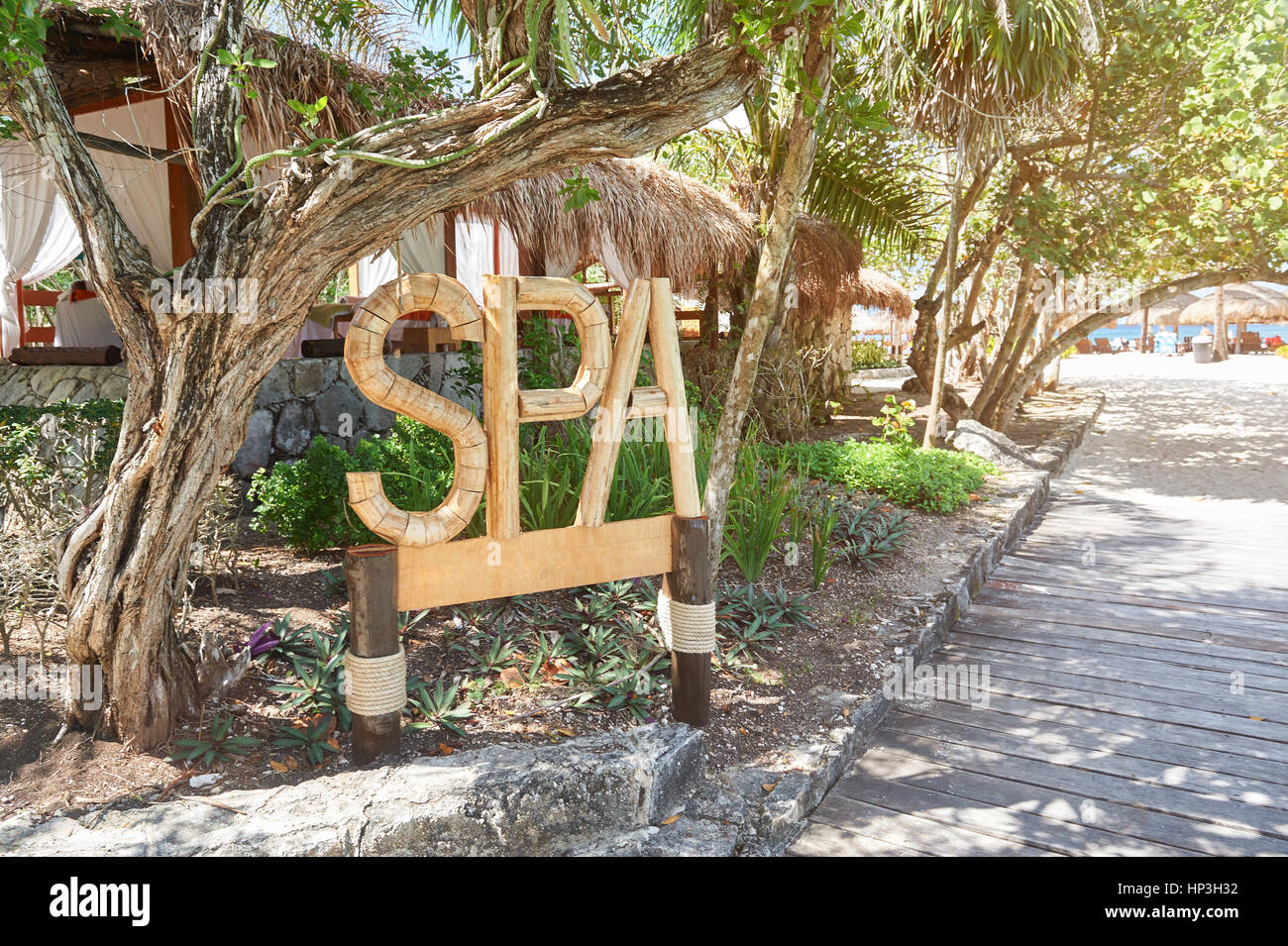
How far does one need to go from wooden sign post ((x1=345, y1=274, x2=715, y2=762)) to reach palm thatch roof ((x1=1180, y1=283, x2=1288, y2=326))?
25.8 meters

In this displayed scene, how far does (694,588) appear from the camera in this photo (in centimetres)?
298

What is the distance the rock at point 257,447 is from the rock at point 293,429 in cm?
6

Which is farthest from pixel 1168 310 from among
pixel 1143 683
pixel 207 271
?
pixel 207 271

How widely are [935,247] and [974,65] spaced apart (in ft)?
21.4

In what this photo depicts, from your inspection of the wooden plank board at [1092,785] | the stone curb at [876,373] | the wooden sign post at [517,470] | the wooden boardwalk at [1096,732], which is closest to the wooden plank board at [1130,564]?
the wooden boardwalk at [1096,732]

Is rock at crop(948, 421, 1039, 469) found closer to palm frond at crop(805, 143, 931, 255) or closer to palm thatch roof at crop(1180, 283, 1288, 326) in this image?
palm frond at crop(805, 143, 931, 255)

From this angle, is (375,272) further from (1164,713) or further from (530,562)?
(1164,713)

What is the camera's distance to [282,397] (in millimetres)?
5984

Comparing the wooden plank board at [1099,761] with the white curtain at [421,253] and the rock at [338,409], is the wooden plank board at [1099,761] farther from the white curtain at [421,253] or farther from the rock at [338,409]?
the white curtain at [421,253]

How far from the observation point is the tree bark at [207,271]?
2375 mm

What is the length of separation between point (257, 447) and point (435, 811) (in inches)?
171
